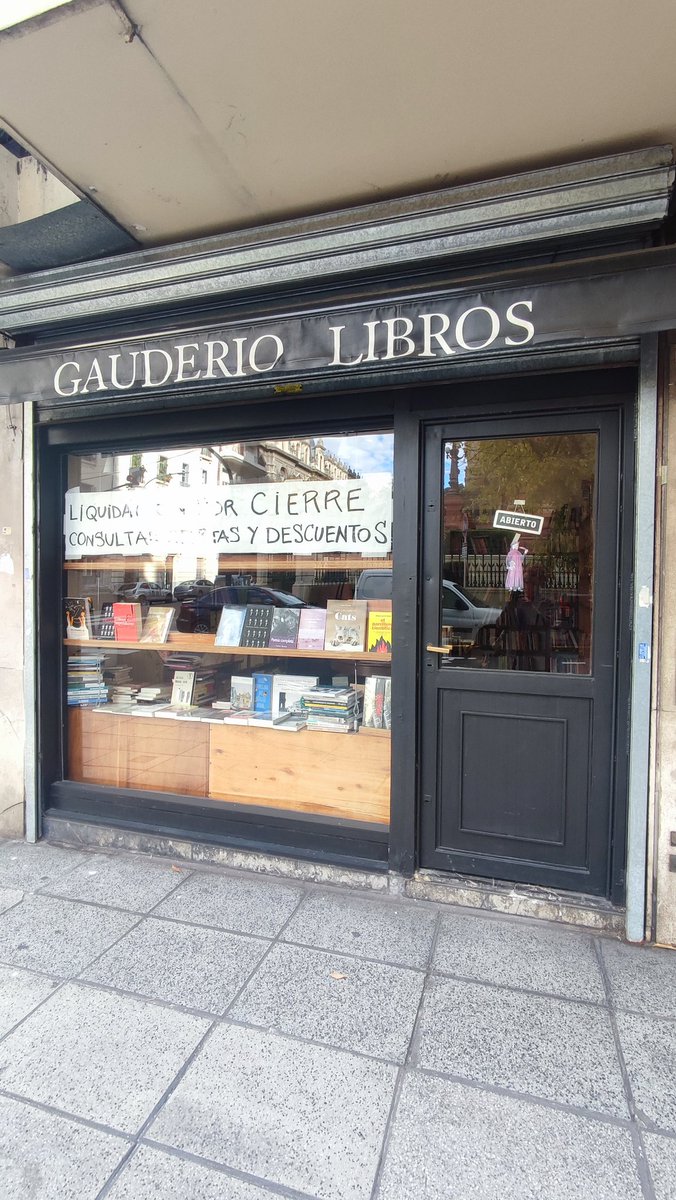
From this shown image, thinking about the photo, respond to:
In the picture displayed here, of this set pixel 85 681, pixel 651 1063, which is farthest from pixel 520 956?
pixel 85 681

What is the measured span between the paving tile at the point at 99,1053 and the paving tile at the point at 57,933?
0.23 meters

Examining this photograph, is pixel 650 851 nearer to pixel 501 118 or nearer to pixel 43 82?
pixel 501 118

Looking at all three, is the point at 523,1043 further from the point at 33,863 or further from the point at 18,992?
the point at 33,863

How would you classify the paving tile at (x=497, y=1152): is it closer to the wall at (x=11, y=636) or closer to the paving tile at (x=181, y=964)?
the paving tile at (x=181, y=964)

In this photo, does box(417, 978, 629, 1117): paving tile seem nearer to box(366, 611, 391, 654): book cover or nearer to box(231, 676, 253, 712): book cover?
box(366, 611, 391, 654): book cover

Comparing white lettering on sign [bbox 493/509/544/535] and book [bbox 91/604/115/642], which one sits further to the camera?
book [bbox 91/604/115/642]

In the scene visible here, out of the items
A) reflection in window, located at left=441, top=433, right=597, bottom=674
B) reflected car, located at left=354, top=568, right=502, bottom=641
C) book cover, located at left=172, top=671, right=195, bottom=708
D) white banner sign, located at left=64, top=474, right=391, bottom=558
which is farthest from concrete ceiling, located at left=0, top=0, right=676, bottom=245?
book cover, located at left=172, top=671, right=195, bottom=708

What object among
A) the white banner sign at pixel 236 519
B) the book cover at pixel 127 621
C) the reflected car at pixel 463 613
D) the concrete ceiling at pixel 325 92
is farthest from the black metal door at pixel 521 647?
the book cover at pixel 127 621

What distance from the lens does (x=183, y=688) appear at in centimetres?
399

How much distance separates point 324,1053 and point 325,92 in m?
3.57

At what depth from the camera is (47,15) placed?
1988 mm

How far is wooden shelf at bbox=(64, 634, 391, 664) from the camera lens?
3479 mm

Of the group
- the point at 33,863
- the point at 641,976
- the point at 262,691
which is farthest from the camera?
the point at 262,691

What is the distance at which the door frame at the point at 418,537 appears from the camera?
2787 mm
